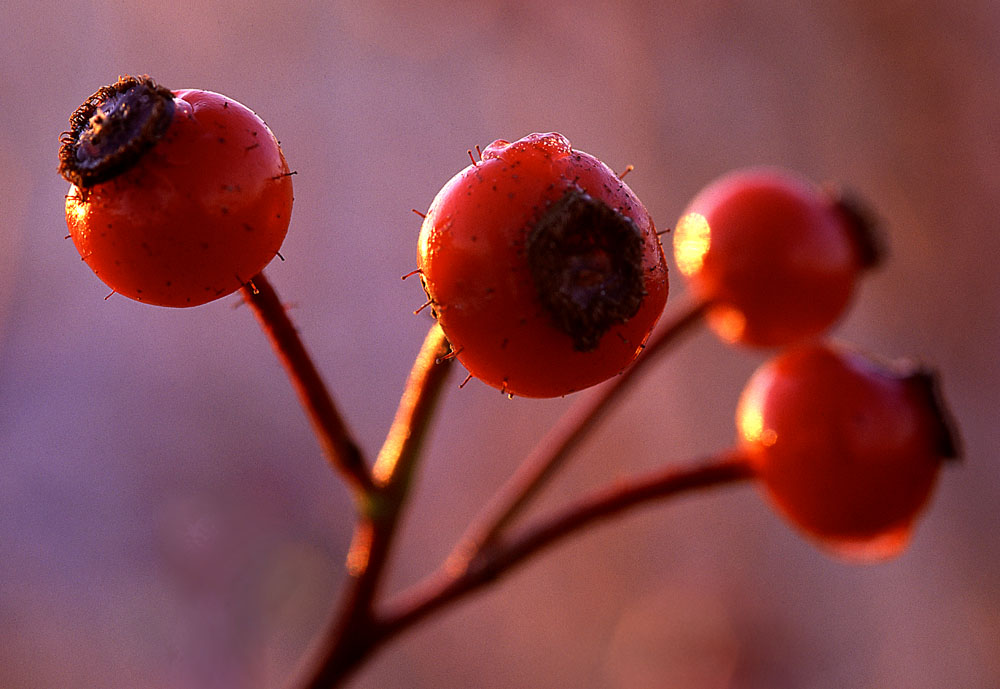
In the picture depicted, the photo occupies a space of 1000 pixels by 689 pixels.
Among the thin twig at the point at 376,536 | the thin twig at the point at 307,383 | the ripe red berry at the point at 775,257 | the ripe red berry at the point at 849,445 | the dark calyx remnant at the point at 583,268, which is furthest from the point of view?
the ripe red berry at the point at 775,257

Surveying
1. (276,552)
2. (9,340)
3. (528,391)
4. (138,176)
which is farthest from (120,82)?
(9,340)

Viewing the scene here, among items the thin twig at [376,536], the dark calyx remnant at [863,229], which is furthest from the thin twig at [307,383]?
the dark calyx remnant at [863,229]

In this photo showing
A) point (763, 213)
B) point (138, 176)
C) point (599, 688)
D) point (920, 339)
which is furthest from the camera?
point (599, 688)

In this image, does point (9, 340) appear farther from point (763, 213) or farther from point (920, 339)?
point (920, 339)

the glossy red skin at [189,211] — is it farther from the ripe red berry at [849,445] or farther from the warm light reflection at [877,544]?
the warm light reflection at [877,544]

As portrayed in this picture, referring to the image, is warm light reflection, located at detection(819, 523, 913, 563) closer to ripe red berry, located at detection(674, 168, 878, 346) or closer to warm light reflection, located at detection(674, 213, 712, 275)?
ripe red berry, located at detection(674, 168, 878, 346)

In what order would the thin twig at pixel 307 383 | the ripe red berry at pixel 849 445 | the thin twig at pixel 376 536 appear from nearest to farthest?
1. the thin twig at pixel 307 383
2. the thin twig at pixel 376 536
3. the ripe red berry at pixel 849 445
